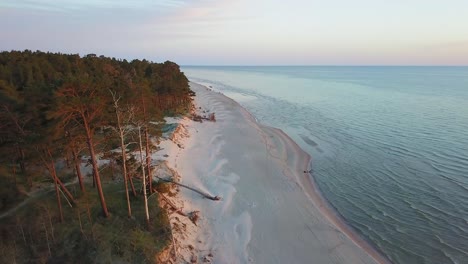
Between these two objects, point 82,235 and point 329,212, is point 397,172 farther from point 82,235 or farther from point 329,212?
point 82,235

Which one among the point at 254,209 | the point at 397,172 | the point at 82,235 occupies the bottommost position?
the point at 397,172

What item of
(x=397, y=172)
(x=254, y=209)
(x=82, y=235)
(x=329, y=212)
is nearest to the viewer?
(x=82, y=235)

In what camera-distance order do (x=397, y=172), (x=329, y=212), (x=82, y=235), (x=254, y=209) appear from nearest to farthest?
1. (x=82, y=235)
2. (x=254, y=209)
3. (x=329, y=212)
4. (x=397, y=172)

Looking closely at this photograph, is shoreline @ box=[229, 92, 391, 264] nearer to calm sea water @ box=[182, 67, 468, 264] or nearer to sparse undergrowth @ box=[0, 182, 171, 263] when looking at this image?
calm sea water @ box=[182, 67, 468, 264]

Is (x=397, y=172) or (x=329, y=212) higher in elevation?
(x=397, y=172)

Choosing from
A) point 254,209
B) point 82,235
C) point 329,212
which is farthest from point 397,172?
point 82,235

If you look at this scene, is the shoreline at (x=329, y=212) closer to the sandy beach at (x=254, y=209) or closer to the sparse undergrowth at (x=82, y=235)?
the sandy beach at (x=254, y=209)
